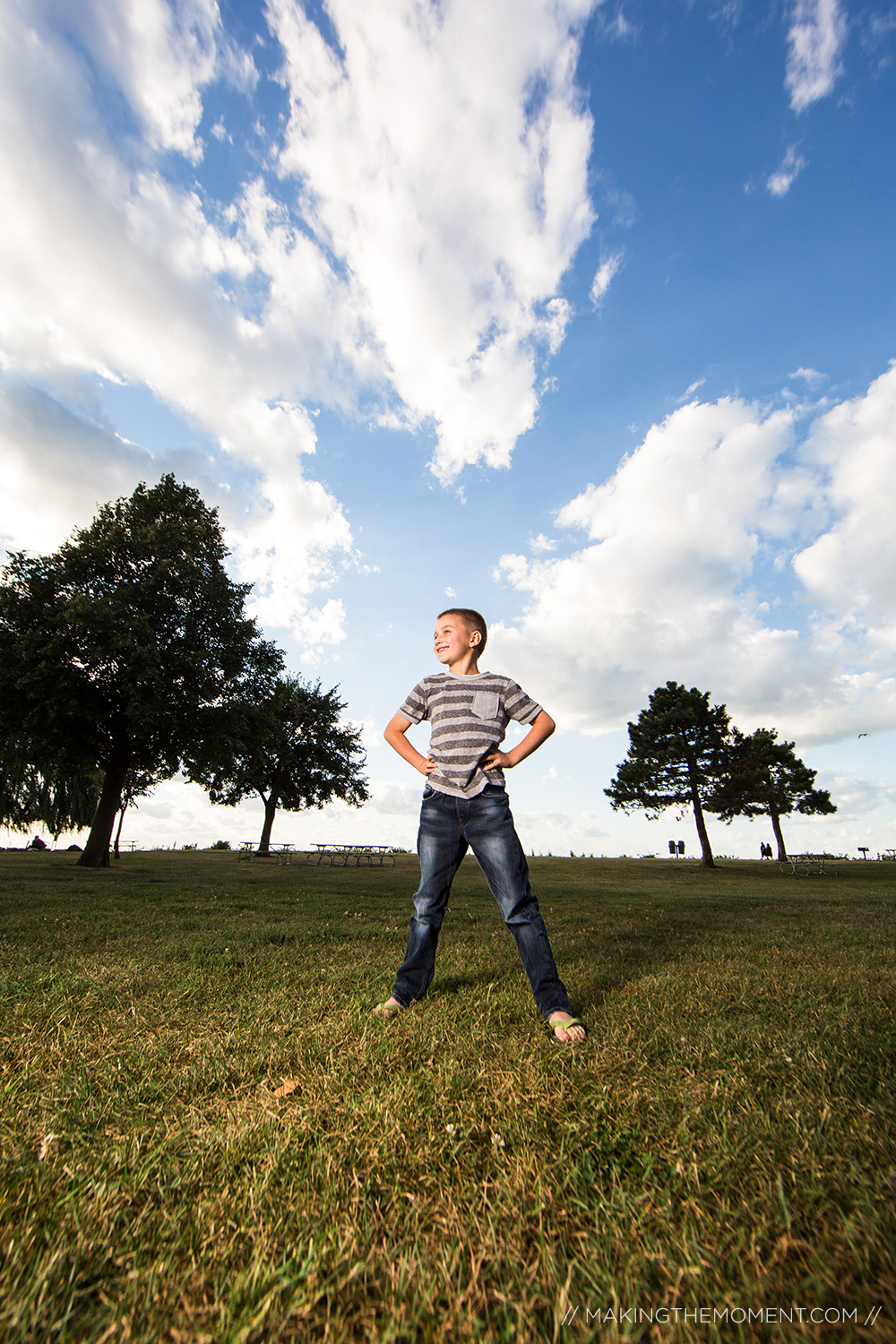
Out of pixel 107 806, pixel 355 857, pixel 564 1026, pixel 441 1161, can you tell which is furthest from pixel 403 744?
pixel 355 857

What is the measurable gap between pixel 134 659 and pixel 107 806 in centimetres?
659

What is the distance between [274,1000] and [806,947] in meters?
6.06

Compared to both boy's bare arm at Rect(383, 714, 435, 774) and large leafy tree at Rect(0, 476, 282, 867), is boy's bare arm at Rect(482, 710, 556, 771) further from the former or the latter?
large leafy tree at Rect(0, 476, 282, 867)

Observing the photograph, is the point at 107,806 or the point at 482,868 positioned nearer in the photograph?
the point at 482,868

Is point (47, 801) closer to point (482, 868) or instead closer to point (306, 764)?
point (306, 764)

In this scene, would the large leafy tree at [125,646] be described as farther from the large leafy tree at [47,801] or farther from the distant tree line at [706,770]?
the distant tree line at [706,770]

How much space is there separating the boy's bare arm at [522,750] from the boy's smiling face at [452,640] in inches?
33.1

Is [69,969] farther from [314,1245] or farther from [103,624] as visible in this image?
[103,624]

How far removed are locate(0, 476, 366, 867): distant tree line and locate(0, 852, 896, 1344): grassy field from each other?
17.9m

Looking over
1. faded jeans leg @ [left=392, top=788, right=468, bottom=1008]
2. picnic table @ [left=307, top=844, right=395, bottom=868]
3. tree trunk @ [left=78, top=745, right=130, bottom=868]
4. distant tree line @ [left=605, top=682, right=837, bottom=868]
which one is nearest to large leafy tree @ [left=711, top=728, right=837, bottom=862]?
distant tree line @ [left=605, top=682, right=837, bottom=868]

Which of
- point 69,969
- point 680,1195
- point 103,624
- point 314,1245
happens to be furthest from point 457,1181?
point 103,624

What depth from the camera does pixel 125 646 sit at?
2000 cm

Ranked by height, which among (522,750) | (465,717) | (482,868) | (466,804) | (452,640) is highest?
(452,640)

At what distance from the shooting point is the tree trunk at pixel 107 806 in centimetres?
2216
